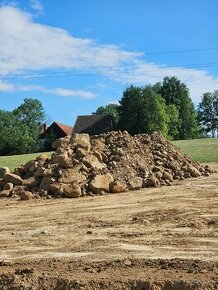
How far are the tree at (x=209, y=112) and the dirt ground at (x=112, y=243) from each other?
318 feet

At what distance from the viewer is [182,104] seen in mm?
86875

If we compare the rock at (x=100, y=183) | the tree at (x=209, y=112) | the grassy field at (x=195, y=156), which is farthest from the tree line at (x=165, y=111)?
the rock at (x=100, y=183)

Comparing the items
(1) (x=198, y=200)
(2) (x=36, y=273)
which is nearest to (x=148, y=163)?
(1) (x=198, y=200)

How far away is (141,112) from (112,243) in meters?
63.8

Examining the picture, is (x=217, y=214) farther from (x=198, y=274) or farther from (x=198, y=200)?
(x=198, y=274)

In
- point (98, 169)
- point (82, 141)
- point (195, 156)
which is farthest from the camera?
point (195, 156)

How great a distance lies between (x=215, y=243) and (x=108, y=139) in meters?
12.1

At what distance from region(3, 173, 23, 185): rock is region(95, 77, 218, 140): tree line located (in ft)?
173

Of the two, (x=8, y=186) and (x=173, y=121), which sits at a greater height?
(x=173, y=121)

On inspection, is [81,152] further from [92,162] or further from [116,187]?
[116,187]

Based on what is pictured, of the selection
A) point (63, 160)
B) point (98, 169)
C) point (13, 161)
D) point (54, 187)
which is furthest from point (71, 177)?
point (13, 161)

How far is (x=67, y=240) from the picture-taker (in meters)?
8.36

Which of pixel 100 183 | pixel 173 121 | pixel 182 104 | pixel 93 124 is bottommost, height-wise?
pixel 100 183

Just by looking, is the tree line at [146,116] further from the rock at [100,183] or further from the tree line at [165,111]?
the rock at [100,183]
